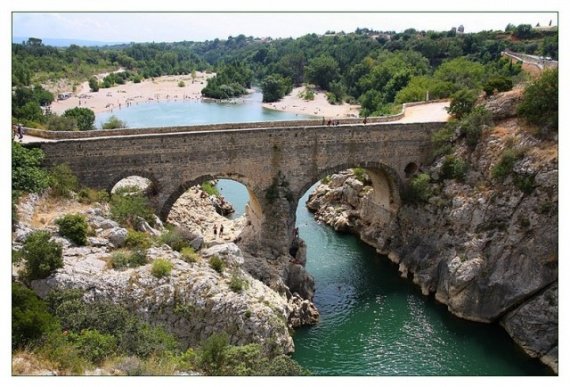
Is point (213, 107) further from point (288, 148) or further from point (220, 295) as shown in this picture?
point (220, 295)

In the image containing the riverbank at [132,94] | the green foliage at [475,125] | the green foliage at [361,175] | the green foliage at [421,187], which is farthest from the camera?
the riverbank at [132,94]

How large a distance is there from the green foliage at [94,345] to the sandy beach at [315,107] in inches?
2768

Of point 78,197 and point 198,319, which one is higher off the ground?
→ point 78,197

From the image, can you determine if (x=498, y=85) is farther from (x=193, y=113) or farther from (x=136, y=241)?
(x=193, y=113)

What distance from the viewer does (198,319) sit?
69.3 feet

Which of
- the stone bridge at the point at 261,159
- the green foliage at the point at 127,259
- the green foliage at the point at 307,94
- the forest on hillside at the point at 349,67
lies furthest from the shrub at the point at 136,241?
the green foliage at the point at 307,94

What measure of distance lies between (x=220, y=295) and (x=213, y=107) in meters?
83.5

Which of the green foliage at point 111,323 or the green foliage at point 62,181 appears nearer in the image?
the green foliage at point 111,323

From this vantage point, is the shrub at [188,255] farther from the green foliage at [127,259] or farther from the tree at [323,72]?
the tree at [323,72]

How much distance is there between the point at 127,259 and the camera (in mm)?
21422

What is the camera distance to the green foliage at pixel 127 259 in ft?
69.5

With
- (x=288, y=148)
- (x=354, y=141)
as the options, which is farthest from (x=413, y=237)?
(x=288, y=148)

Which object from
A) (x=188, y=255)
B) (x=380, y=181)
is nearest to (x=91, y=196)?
(x=188, y=255)

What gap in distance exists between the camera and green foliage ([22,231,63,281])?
19.2m
